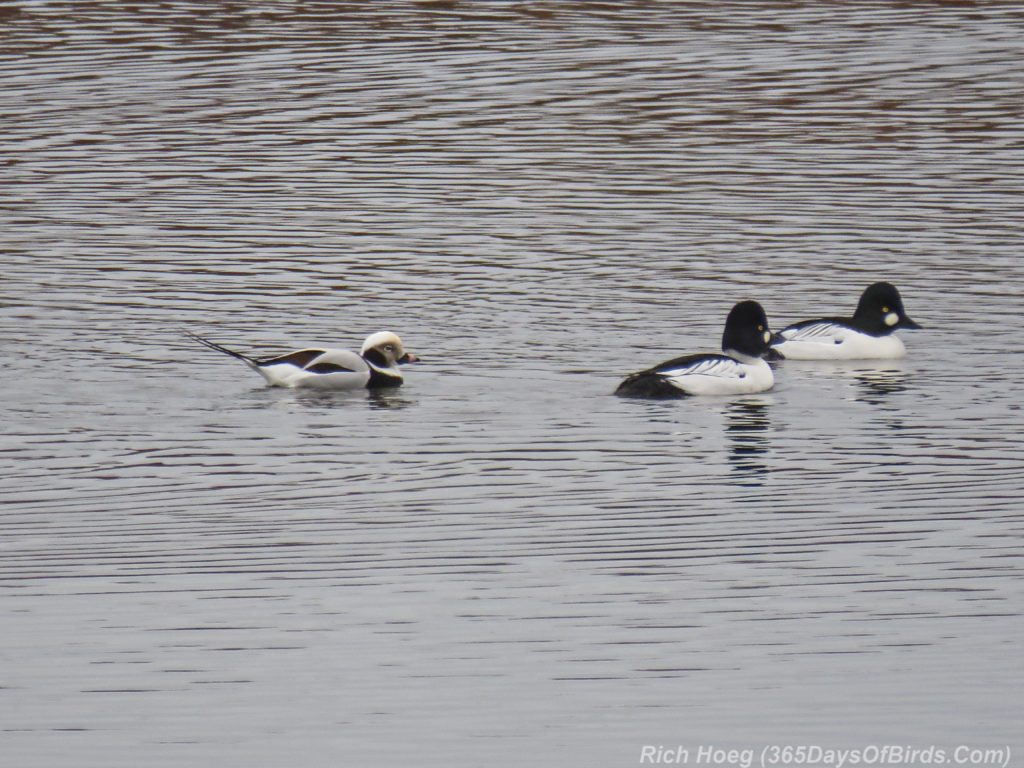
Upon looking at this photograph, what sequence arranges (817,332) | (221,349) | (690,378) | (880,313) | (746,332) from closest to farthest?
(690,378) → (221,349) → (746,332) → (817,332) → (880,313)

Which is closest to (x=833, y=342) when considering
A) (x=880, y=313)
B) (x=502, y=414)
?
(x=880, y=313)

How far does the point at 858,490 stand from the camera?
1195 cm

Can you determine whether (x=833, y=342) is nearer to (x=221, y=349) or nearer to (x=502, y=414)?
(x=502, y=414)

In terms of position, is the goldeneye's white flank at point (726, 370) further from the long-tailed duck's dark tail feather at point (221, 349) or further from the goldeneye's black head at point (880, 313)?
the long-tailed duck's dark tail feather at point (221, 349)

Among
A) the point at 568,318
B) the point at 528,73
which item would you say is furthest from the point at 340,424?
the point at 528,73

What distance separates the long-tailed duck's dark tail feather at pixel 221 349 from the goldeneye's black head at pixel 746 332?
3330 millimetres

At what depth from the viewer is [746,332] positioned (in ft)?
52.0

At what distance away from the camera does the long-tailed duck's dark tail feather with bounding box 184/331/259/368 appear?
15.4m

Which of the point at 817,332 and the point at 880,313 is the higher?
the point at 880,313

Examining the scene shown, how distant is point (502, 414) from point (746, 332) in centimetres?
242

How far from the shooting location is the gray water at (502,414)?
8453 millimetres

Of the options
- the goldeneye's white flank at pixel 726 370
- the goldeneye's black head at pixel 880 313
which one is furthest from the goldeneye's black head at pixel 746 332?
the goldeneye's black head at pixel 880 313

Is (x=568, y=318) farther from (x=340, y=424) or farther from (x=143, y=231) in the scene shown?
(x=143, y=231)

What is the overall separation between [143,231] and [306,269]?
93.6 inches
